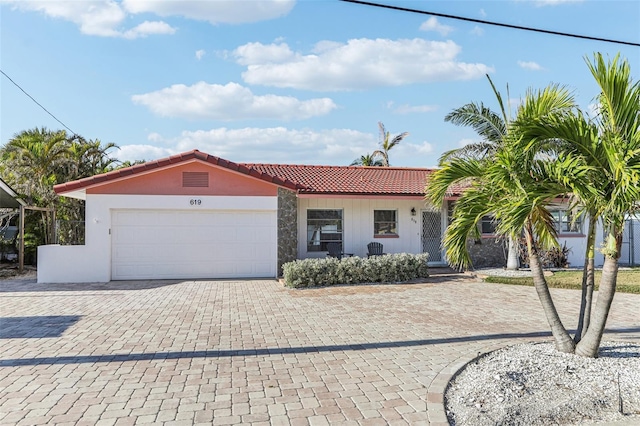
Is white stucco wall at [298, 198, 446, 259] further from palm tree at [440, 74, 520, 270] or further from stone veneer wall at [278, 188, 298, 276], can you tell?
palm tree at [440, 74, 520, 270]

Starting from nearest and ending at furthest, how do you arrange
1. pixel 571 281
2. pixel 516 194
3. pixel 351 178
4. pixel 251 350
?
pixel 516 194 < pixel 251 350 < pixel 571 281 < pixel 351 178

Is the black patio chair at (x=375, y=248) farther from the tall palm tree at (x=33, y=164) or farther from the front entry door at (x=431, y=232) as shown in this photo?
the tall palm tree at (x=33, y=164)

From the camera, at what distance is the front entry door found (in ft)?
57.6

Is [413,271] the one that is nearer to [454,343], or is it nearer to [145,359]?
[454,343]

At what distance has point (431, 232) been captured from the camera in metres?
17.7

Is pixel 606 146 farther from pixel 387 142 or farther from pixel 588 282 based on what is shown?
pixel 387 142

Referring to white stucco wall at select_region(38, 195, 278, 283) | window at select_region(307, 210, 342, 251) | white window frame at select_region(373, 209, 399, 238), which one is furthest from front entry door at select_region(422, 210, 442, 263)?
white stucco wall at select_region(38, 195, 278, 283)

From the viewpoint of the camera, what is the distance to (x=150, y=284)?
43.6 feet

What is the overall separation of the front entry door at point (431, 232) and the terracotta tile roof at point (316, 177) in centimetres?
128

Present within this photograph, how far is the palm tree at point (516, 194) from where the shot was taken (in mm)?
5316

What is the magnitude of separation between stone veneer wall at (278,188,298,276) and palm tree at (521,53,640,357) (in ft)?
33.3

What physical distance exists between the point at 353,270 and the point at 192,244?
5.36m

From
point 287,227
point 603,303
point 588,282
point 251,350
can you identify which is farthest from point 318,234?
point 603,303

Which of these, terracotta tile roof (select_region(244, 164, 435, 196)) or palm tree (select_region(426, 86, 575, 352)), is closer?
palm tree (select_region(426, 86, 575, 352))
